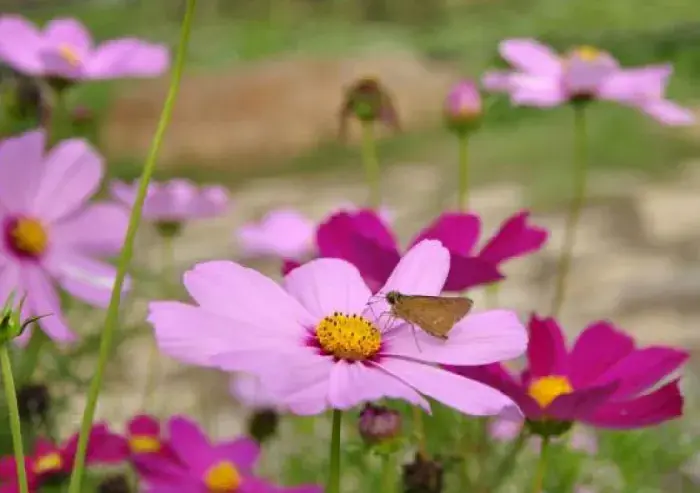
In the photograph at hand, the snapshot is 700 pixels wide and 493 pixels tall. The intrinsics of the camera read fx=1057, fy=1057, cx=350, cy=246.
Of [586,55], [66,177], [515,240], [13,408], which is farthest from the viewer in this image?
[586,55]

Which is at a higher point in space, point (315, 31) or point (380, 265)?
point (315, 31)

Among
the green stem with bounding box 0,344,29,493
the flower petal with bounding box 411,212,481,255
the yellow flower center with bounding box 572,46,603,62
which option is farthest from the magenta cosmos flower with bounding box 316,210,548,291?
the yellow flower center with bounding box 572,46,603,62

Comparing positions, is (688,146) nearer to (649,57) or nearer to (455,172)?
(649,57)

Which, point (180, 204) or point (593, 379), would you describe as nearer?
point (593, 379)

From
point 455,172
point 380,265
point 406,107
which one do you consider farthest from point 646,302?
point 380,265

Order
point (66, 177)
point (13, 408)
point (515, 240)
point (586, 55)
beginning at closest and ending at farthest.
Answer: point (13, 408)
point (515, 240)
point (66, 177)
point (586, 55)

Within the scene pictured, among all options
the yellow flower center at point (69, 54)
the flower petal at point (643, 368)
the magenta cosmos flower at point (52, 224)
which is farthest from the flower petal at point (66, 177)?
the flower petal at point (643, 368)

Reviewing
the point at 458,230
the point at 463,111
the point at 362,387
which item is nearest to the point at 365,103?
the point at 463,111

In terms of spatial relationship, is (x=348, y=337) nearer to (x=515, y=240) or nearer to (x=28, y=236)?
(x=515, y=240)
